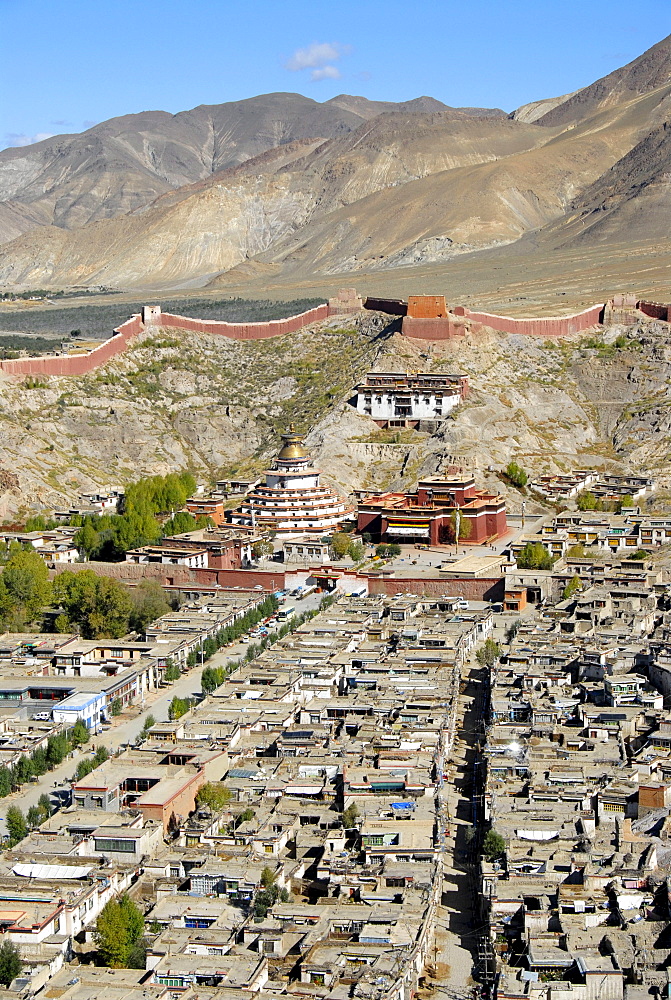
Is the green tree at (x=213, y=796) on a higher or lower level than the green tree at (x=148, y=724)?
lower

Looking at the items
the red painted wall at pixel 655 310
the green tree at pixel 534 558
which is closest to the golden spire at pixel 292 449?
the green tree at pixel 534 558

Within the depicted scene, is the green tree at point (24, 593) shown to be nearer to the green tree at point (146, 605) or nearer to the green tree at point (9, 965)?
the green tree at point (146, 605)

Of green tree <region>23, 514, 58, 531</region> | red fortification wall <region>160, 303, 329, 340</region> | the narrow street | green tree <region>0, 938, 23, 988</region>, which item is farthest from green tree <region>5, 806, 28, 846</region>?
red fortification wall <region>160, 303, 329, 340</region>

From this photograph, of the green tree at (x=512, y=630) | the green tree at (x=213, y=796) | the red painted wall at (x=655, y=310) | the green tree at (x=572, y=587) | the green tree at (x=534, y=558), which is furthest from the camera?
the red painted wall at (x=655, y=310)

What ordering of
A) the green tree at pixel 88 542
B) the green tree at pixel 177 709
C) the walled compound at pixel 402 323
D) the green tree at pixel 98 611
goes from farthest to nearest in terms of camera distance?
the walled compound at pixel 402 323 < the green tree at pixel 88 542 < the green tree at pixel 98 611 < the green tree at pixel 177 709

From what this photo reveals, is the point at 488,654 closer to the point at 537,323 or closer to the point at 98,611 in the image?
the point at 98,611

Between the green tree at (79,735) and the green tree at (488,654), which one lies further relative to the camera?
the green tree at (488,654)

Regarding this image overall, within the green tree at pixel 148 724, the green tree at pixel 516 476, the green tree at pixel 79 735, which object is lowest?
the green tree at pixel 79 735

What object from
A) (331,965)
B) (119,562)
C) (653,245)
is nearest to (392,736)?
(331,965)

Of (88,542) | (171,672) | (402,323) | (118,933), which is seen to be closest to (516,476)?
(402,323)
